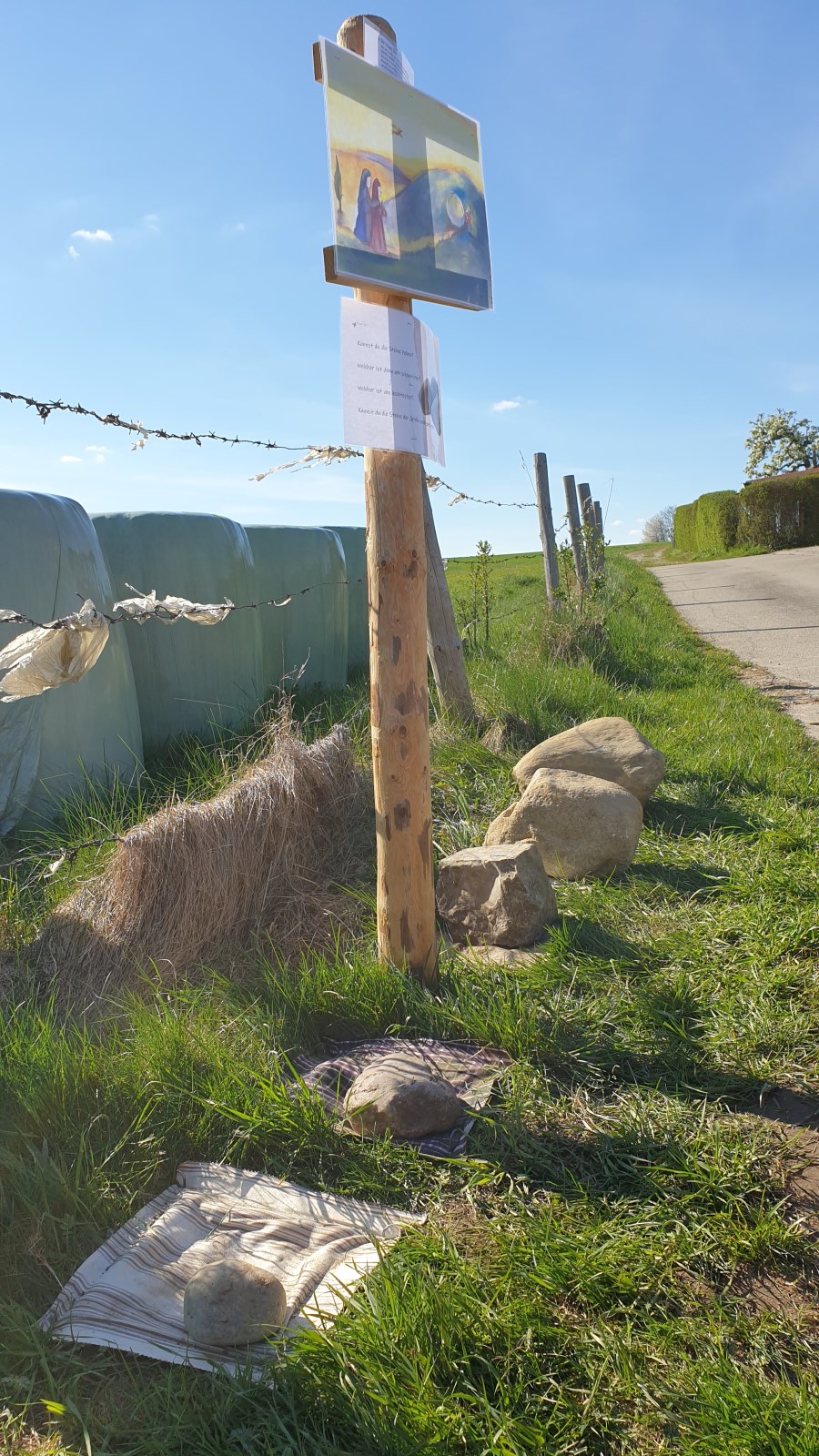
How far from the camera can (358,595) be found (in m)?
9.27

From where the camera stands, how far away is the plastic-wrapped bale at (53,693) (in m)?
4.67

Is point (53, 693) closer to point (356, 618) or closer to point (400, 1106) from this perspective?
point (400, 1106)

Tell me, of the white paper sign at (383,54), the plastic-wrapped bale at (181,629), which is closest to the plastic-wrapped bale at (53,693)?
the plastic-wrapped bale at (181,629)

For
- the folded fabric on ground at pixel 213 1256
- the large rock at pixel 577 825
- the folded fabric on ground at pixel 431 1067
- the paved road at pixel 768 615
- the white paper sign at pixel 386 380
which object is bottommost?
the folded fabric on ground at pixel 213 1256

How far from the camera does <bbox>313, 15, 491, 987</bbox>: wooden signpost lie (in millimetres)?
2818

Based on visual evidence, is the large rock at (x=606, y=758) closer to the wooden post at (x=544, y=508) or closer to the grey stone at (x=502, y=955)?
the grey stone at (x=502, y=955)

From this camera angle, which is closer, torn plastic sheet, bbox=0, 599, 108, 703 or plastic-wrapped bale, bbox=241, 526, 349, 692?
torn plastic sheet, bbox=0, 599, 108, 703

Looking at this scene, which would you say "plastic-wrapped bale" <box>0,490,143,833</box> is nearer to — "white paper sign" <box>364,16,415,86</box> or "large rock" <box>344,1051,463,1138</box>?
"white paper sign" <box>364,16,415,86</box>

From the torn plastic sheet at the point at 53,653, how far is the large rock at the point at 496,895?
1.52 m

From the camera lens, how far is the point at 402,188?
2.97 m

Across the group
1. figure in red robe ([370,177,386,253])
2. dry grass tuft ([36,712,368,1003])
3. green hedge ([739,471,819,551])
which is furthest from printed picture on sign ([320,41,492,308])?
green hedge ([739,471,819,551])

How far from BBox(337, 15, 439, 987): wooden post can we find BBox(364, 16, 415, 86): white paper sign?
0.03m

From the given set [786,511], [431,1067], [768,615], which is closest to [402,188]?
[431,1067]

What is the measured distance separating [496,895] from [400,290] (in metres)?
2.00
